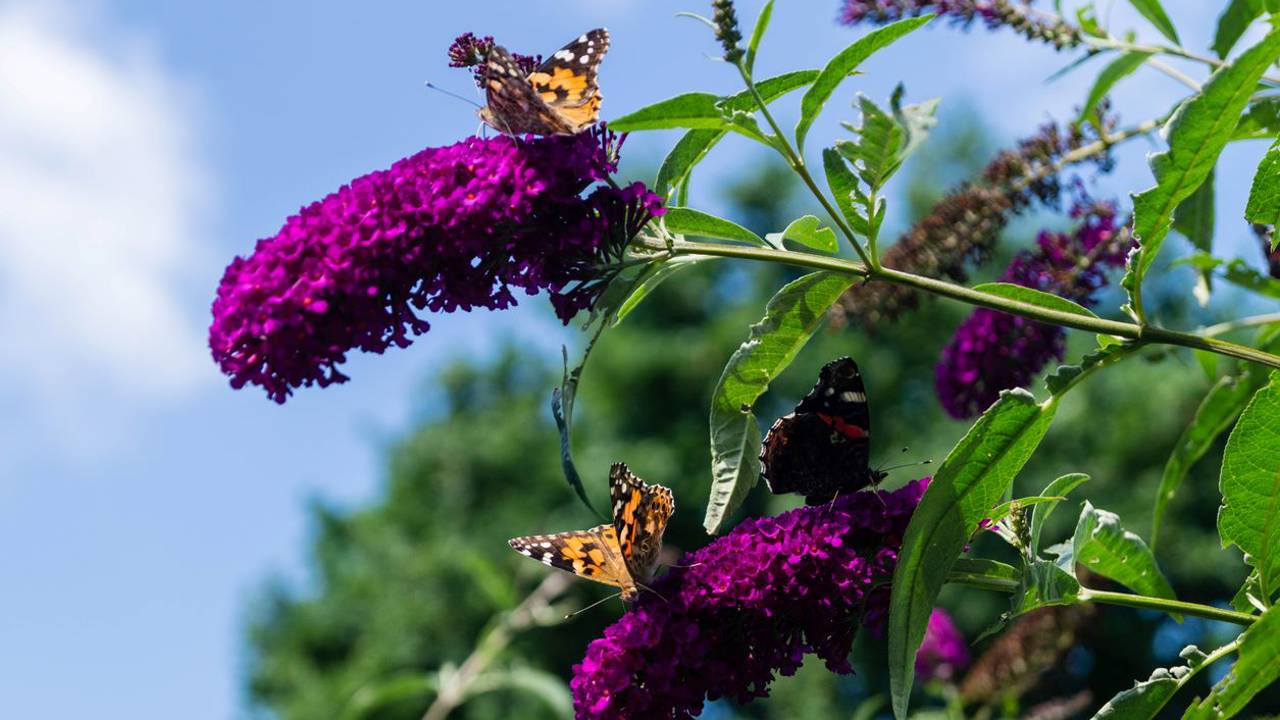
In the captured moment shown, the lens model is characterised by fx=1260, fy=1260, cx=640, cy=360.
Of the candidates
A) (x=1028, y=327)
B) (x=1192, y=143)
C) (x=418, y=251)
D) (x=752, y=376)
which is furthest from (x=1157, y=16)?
(x=418, y=251)

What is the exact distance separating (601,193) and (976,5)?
1.31 meters

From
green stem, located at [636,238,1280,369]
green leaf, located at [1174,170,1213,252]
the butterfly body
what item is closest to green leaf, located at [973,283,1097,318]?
green stem, located at [636,238,1280,369]

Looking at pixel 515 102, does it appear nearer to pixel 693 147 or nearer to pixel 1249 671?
pixel 693 147

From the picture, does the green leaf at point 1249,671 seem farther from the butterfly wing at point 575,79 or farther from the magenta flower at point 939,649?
the magenta flower at point 939,649

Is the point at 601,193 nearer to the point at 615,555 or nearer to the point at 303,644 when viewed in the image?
the point at 615,555

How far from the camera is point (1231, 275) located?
214cm

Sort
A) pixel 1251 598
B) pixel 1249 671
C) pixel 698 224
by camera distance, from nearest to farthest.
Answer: pixel 1249 671 → pixel 1251 598 → pixel 698 224

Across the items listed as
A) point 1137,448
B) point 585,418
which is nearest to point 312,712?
point 585,418

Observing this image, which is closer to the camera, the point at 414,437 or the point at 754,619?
the point at 754,619

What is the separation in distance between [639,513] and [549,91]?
2.24ft

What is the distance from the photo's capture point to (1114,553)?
168 centimetres

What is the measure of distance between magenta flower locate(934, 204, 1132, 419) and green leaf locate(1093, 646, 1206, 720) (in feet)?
4.05

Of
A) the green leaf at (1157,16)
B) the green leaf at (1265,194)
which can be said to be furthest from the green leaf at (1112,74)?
the green leaf at (1265,194)

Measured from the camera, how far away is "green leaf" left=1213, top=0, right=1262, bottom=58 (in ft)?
7.80
